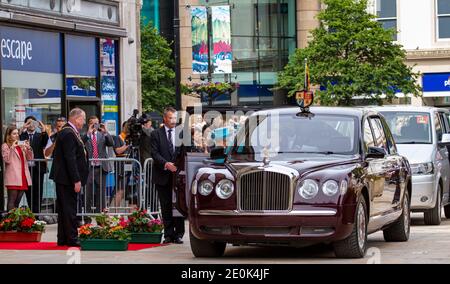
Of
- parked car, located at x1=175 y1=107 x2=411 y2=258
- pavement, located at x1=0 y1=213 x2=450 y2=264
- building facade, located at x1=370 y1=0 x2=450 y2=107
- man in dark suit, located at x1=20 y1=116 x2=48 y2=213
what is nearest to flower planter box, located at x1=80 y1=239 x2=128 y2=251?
pavement, located at x1=0 y1=213 x2=450 y2=264

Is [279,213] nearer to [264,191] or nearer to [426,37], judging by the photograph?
[264,191]

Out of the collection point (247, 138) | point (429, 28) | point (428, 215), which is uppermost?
point (429, 28)

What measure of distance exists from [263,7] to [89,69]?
33.4 meters

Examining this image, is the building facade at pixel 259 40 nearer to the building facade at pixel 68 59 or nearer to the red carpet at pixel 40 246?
the building facade at pixel 68 59

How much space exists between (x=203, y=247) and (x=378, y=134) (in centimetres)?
321

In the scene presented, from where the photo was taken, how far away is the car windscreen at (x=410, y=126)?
69.4ft

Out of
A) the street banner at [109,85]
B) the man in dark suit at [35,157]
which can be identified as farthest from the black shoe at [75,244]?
the street banner at [109,85]

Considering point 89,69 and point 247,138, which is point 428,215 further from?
point 89,69

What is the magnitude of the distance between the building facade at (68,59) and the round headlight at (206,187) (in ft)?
28.9

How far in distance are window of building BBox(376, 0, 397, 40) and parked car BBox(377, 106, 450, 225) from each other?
31.3 meters

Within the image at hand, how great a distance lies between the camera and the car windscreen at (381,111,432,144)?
69.4ft
